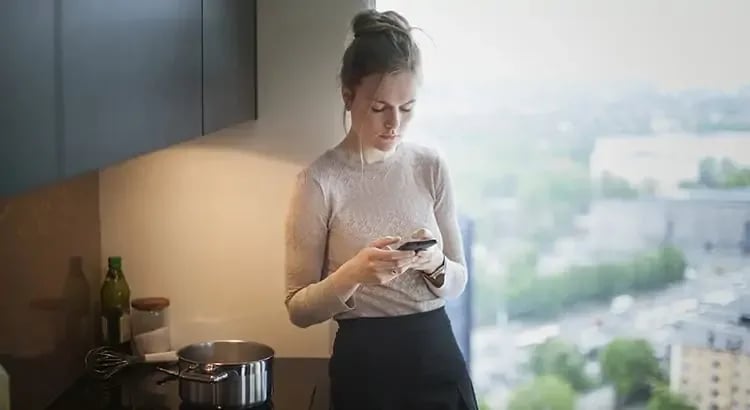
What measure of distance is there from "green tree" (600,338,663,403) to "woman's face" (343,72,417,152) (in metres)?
0.87

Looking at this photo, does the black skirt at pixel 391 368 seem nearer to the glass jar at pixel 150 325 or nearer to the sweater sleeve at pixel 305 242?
the sweater sleeve at pixel 305 242

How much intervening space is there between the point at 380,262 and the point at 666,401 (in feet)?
3.37

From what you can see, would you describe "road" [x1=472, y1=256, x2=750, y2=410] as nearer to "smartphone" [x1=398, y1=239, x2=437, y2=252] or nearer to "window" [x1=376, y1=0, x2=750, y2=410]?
"window" [x1=376, y1=0, x2=750, y2=410]

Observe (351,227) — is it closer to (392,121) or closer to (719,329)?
(392,121)

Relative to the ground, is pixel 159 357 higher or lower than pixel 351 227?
lower

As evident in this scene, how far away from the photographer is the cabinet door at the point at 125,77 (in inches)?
41.9

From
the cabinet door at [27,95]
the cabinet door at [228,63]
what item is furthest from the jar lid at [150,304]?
the cabinet door at [27,95]

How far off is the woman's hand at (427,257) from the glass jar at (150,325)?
2.22 ft

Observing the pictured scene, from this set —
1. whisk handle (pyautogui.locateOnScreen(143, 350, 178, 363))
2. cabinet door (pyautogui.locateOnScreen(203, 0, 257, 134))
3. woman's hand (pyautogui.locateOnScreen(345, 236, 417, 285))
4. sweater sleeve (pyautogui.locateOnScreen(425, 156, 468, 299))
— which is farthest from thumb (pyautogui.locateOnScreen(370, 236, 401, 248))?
whisk handle (pyautogui.locateOnScreen(143, 350, 178, 363))

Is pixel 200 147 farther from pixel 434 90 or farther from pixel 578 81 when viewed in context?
pixel 578 81

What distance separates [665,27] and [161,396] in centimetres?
136

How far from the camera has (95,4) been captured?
44.3 inches

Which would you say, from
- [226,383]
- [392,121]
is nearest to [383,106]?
[392,121]

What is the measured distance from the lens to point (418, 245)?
1747 millimetres
